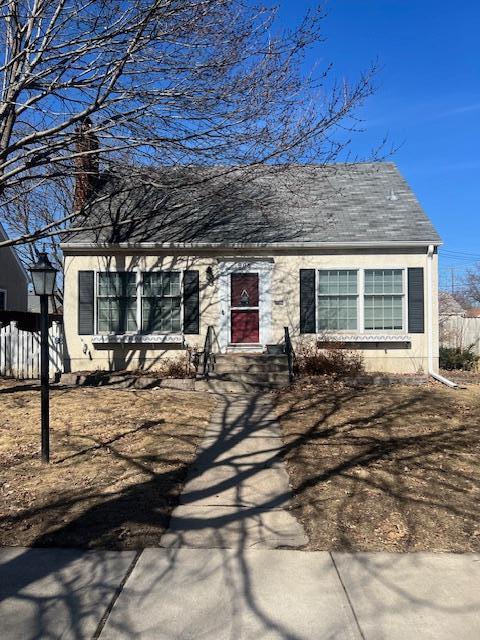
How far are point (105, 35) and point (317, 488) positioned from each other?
664cm

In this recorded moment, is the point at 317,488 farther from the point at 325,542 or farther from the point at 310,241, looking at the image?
the point at 310,241

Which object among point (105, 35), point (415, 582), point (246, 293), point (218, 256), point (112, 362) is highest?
point (105, 35)

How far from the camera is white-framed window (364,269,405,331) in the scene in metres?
12.7

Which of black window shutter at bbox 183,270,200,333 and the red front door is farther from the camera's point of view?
the red front door

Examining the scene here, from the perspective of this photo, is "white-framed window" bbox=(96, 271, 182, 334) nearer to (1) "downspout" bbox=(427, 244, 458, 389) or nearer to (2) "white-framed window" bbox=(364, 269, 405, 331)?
(2) "white-framed window" bbox=(364, 269, 405, 331)

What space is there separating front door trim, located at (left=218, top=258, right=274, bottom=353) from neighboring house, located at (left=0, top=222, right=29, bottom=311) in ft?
39.7

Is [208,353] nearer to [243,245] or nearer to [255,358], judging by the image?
[255,358]

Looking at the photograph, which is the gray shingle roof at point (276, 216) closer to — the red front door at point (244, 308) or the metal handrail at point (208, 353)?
the red front door at point (244, 308)

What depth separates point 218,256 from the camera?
12.9 meters

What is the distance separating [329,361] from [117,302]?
17.0 ft

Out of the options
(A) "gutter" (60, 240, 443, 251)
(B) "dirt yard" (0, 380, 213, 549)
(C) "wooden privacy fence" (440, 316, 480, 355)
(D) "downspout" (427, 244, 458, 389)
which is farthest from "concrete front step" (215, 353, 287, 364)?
(C) "wooden privacy fence" (440, 316, 480, 355)

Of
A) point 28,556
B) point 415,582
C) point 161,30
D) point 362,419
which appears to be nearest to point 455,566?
point 415,582

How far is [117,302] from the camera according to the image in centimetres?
1291

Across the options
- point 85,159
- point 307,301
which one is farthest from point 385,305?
point 85,159
